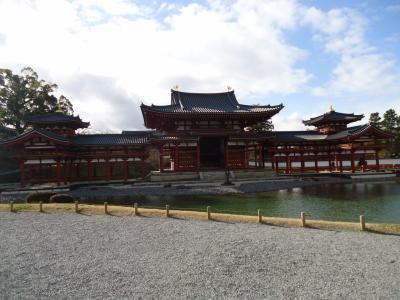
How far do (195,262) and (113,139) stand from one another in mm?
26895

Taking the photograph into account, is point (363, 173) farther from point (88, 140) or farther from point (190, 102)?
point (88, 140)

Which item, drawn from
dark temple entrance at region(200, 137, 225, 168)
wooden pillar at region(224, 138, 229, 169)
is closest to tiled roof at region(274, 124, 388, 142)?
dark temple entrance at region(200, 137, 225, 168)

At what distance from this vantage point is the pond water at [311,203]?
17.2 meters

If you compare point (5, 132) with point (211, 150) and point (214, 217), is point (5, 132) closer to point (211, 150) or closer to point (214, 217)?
point (211, 150)

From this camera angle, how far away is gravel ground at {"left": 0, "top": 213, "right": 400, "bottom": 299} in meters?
7.44

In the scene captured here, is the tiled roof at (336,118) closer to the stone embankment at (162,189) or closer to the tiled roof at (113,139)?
the stone embankment at (162,189)

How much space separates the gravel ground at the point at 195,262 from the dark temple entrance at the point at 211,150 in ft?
78.1

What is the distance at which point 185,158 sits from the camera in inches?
1314

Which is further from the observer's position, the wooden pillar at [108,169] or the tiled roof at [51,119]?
the tiled roof at [51,119]

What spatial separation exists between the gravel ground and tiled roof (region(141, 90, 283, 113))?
67.6ft

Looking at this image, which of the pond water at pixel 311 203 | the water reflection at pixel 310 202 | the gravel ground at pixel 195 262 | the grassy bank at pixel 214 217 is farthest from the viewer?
the water reflection at pixel 310 202

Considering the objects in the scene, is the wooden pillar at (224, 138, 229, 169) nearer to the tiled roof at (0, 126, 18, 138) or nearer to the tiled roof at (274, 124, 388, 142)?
the tiled roof at (274, 124, 388, 142)

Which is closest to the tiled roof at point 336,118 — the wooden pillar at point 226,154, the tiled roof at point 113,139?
the wooden pillar at point 226,154

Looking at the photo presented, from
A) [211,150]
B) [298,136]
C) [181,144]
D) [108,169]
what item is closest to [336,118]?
[298,136]
